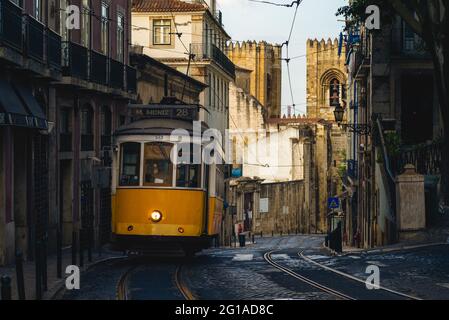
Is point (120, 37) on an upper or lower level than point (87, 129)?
upper

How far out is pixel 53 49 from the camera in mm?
23453

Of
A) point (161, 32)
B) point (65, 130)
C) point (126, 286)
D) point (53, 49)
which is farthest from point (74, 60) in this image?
point (161, 32)

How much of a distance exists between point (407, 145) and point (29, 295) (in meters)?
20.3

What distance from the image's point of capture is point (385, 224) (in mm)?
28906

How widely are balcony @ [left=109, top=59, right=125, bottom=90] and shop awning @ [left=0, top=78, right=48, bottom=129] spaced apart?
8295 mm

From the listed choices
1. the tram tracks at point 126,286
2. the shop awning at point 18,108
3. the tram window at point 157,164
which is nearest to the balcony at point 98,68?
the shop awning at point 18,108

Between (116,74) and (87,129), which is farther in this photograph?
(116,74)

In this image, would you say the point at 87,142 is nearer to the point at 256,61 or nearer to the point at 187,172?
the point at 187,172

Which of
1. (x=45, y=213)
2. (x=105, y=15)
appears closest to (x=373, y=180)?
(x=105, y=15)

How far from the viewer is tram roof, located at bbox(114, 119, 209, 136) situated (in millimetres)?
Answer: 20156

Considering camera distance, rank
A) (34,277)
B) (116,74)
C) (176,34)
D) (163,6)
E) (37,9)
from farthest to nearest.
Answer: (163,6)
(176,34)
(116,74)
(37,9)
(34,277)

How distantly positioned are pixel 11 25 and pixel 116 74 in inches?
465

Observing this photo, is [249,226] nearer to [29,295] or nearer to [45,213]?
[45,213]

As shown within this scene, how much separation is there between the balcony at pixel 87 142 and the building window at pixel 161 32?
76.1 feet
